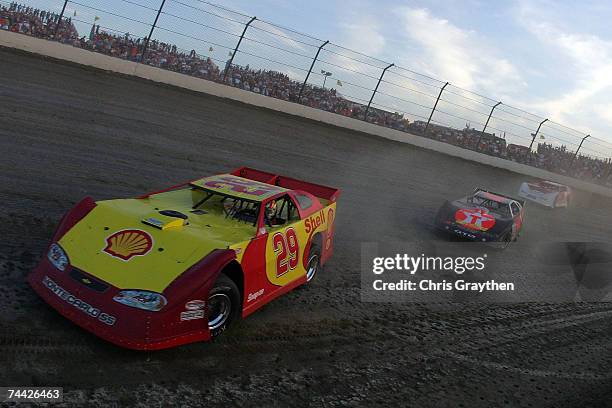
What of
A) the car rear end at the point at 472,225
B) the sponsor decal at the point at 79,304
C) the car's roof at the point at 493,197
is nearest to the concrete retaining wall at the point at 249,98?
the car's roof at the point at 493,197

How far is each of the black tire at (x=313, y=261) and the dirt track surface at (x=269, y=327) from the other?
0.13 metres

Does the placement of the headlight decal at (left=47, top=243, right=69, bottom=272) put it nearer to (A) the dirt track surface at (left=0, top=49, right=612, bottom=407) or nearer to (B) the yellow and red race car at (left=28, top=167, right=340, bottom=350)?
(B) the yellow and red race car at (left=28, top=167, right=340, bottom=350)

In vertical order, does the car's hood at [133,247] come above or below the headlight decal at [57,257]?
above

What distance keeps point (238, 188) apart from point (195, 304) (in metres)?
1.88

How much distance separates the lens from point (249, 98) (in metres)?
22.9

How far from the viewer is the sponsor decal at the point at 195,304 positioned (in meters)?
4.39

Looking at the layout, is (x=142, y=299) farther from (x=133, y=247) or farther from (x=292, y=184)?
(x=292, y=184)

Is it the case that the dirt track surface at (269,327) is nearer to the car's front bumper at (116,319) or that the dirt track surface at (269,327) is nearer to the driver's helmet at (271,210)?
the car's front bumper at (116,319)

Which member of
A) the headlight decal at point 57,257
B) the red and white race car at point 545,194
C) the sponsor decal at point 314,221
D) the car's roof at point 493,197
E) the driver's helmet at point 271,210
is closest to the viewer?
the headlight decal at point 57,257

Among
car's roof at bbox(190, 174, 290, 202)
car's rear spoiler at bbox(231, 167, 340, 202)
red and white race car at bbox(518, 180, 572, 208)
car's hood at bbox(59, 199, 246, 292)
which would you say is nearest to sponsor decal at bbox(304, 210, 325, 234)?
car's roof at bbox(190, 174, 290, 202)

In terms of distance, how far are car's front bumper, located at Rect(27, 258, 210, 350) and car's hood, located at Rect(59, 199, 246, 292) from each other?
174mm

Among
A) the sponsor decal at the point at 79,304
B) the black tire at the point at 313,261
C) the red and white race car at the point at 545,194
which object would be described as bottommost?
the sponsor decal at the point at 79,304

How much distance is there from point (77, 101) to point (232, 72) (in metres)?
9.67

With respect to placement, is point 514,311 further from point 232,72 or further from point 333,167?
point 232,72
